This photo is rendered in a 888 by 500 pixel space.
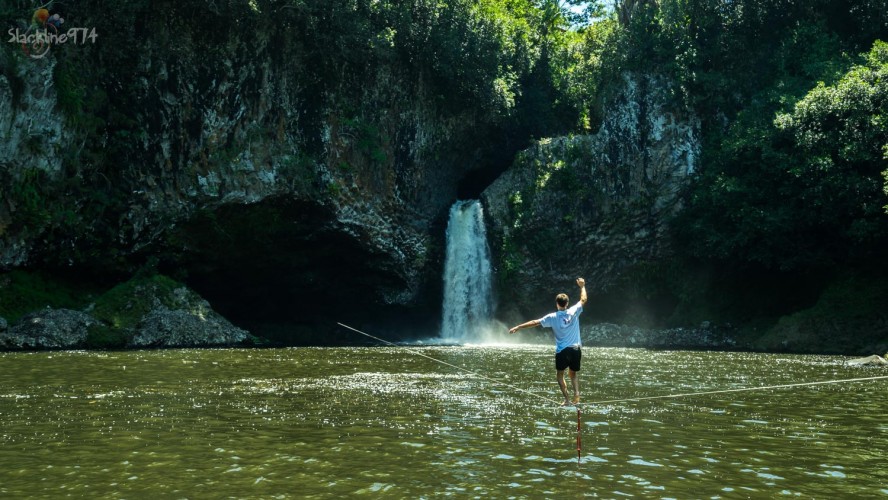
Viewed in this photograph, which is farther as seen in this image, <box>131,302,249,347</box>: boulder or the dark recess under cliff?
the dark recess under cliff

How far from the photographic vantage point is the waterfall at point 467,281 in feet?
135

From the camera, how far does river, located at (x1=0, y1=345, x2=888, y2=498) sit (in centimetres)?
846

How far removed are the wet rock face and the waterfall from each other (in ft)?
2.66

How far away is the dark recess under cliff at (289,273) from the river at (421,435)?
623 inches

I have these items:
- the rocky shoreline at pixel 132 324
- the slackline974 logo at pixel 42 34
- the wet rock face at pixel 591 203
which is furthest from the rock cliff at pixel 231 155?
the wet rock face at pixel 591 203

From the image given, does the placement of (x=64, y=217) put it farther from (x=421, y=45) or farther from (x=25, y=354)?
(x=421, y=45)

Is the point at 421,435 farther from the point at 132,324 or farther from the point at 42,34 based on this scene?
the point at 42,34

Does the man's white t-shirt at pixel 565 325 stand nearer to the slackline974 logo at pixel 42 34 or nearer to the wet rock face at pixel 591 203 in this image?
the slackline974 logo at pixel 42 34

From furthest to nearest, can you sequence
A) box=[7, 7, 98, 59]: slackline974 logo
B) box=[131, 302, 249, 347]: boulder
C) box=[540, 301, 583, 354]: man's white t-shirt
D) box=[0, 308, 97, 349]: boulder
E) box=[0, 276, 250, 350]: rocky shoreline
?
box=[131, 302, 249, 347]: boulder → box=[7, 7, 98, 59]: slackline974 logo → box=[0, 276, 250, 350]: rocky shoreline → box=[0, 308, 97, 349]: boulder → box=[540, 301, 583, 354]: man's white t-shirt

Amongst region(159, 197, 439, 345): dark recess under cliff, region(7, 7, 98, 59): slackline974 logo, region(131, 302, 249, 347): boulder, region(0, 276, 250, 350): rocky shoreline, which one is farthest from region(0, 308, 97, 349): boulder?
region(7, 7, 98, 59): slackline974 logo

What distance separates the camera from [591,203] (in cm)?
4147

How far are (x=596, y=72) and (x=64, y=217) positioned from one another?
3067 cm

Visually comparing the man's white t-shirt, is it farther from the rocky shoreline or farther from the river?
the rocky shoreline

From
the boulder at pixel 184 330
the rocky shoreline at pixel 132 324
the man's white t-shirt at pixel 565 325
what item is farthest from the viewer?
the boulder at pixel 184 330
